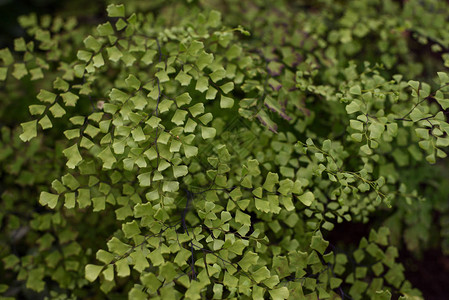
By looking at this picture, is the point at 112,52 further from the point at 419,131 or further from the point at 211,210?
the point at 419,131

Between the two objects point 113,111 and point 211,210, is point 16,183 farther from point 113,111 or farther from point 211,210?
point 211,210

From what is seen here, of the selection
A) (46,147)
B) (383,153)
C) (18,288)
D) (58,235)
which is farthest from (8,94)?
(383,153)

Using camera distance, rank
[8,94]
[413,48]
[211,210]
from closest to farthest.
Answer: [211,210], [8,94], [413,48]

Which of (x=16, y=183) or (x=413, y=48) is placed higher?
(x=413, y=48)

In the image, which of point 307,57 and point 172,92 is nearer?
point 172,92

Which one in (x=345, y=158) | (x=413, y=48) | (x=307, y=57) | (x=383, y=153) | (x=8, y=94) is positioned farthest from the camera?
(x=413, y=48)

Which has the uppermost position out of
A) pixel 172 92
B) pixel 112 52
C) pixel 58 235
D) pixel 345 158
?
pixel 112 52
